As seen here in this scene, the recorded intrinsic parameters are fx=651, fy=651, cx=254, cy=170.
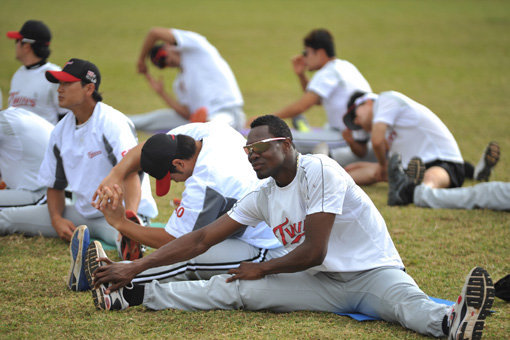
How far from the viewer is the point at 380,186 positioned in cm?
804

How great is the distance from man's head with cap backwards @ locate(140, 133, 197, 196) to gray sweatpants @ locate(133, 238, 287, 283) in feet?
1.91

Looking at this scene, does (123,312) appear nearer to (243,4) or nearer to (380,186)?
(380,186)

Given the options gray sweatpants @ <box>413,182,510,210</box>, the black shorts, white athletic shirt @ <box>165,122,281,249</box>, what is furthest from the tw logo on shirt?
the black shorts

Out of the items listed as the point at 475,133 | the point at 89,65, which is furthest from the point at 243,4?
the point at 89,65

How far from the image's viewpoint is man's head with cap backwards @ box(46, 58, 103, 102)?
5539 millimetres

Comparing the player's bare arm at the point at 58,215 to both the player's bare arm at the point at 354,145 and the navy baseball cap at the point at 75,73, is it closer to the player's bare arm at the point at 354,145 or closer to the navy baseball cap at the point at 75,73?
the navy baseball cap at the point at 75,73

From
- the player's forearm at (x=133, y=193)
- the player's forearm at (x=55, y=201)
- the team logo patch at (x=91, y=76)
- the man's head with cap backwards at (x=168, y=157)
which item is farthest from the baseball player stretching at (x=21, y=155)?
the man's head with cap backwards at (x=168, y=157)

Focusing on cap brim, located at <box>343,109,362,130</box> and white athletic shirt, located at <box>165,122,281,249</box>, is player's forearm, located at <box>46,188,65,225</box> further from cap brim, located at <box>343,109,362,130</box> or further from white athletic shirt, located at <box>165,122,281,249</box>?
cap brim, located at <box>343,109,362,130</box>

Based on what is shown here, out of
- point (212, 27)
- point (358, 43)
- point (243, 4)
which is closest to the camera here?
point (358, 43)

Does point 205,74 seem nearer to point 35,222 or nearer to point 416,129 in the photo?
point 416,129

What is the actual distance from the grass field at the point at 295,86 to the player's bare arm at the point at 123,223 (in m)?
0.57

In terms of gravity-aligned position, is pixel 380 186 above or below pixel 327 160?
below

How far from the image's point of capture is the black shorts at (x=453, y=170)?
724 cm

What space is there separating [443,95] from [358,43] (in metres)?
6.55
